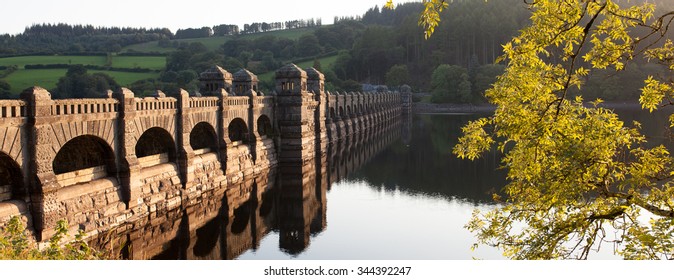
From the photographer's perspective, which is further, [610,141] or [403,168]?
[403,168]

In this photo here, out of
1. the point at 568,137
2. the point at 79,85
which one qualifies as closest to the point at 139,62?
the point at 79,85

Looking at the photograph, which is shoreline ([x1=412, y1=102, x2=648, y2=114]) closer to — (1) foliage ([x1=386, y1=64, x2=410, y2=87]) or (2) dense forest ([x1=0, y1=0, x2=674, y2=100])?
(2) dense forest ([x1=0, y1=0, x2=674, y2=100])

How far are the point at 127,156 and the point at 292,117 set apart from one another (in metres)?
23.7

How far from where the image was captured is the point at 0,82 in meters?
81.0

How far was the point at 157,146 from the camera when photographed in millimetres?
35062

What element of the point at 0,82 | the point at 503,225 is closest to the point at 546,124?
the point at 503,225

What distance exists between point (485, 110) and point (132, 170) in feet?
353

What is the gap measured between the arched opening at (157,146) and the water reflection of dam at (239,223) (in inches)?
123

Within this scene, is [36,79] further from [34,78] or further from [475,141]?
[475,141]

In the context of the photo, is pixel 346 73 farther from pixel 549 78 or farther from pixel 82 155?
pixel 549 78

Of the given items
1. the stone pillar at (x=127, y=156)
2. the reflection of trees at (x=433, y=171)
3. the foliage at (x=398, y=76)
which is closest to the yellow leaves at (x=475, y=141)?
the stone pillar at (x=127, y=156)

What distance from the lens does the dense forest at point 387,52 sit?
114 meters

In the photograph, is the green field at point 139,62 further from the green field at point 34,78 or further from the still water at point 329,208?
the still water at point 329,208

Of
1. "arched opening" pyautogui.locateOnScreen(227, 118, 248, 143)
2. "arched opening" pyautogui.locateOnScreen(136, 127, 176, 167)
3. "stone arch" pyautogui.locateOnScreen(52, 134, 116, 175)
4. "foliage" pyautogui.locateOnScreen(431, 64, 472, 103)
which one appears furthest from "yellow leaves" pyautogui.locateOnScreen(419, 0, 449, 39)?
"foliage" pyautogui.locateOnScreen(431, 64, 472, 103)
